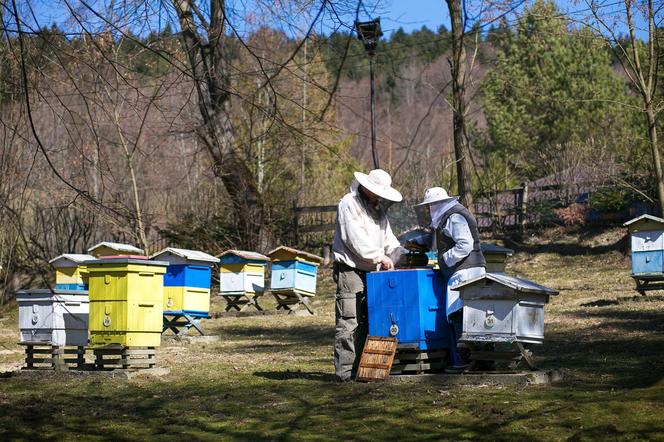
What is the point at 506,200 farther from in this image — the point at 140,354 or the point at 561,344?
the point at 140,354

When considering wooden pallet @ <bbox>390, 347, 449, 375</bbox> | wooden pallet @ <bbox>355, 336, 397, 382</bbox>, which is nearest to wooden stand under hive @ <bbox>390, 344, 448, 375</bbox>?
wooden pallet @ <bbox>390, 347, 449, 375</bbox>

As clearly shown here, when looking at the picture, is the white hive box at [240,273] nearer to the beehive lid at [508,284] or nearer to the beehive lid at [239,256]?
the beehive lid at [239,256]

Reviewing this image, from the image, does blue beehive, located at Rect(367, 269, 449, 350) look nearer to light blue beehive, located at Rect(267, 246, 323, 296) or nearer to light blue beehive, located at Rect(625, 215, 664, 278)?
light blue beehive, located at Rect(625, 215, 664, 278)

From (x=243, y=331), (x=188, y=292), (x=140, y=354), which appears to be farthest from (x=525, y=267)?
(x=140, y=354)

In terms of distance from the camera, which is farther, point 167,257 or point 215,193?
point 215,193

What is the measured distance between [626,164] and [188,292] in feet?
50.8

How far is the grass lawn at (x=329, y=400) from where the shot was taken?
698 centimetres

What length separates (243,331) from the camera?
17.0 m

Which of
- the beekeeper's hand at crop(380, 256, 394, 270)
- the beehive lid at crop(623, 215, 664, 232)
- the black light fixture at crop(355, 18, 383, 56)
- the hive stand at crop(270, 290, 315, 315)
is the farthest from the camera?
the hive stand at crop(270, 290, 315, 315)

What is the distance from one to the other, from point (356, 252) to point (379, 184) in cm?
69

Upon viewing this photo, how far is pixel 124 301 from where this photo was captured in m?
10.9

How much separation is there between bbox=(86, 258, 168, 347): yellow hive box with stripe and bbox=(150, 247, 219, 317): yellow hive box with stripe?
422 centimetres

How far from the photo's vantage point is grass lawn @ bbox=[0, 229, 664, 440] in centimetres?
698

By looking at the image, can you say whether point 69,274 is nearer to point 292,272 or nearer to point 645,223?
point 292,272
